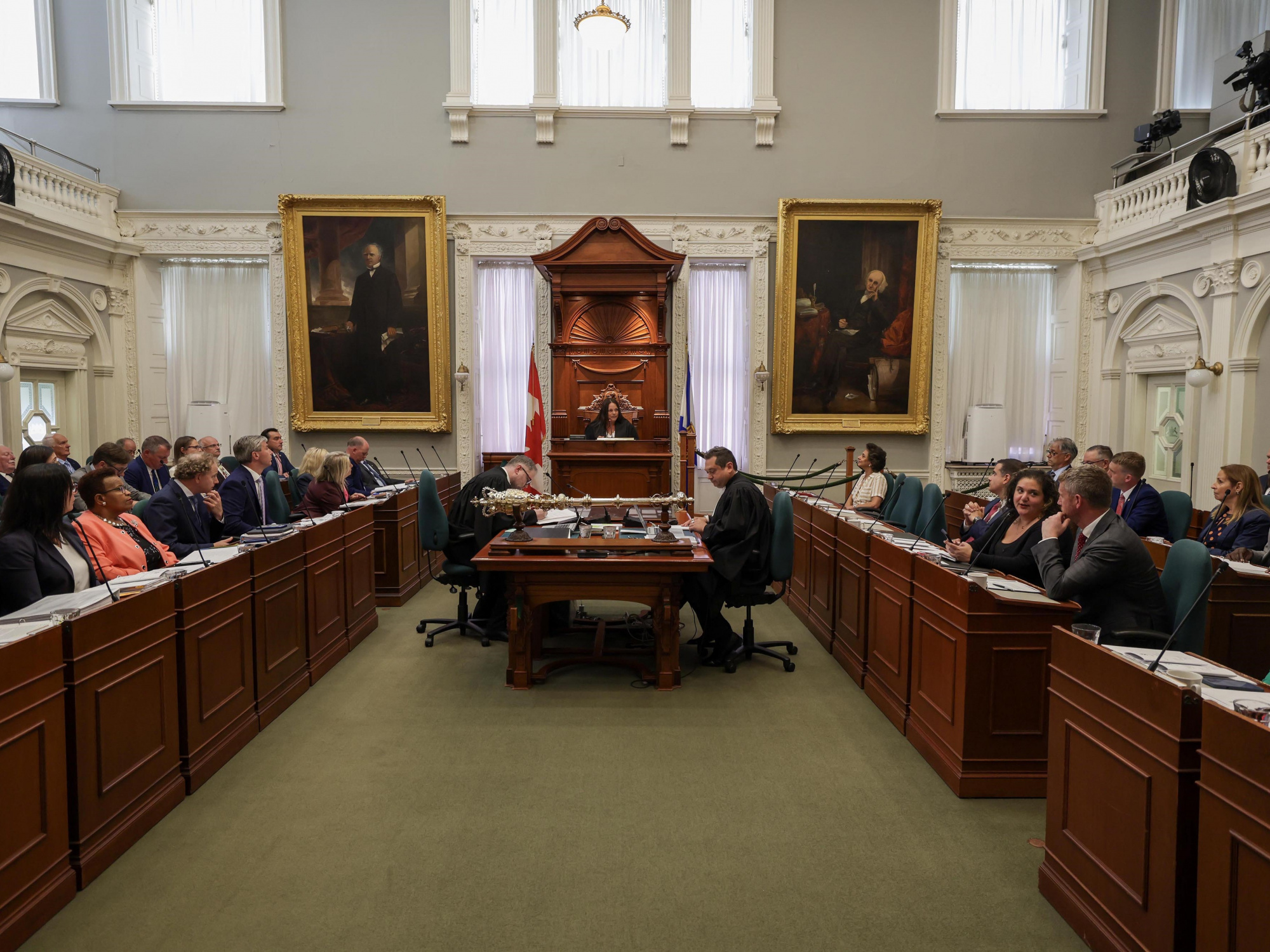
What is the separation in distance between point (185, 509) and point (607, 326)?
5.99 metres

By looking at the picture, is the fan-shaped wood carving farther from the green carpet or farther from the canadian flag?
the green carpet

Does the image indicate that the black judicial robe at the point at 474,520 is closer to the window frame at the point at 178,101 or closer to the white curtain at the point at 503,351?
the white curtain at the point at 503,351

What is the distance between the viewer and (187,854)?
2.99 meters

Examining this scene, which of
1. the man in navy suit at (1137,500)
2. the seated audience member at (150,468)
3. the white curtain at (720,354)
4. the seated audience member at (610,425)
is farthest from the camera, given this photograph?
the white curtain at (720,354)

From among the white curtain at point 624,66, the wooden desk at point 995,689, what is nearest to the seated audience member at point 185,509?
the wooden desk at point 995,689

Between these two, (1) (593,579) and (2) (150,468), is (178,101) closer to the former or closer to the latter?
(2) (150,468)

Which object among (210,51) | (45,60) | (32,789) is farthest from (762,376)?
(45,60)

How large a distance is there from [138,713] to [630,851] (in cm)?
199

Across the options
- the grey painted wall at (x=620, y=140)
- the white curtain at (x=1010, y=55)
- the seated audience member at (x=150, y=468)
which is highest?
the white curtain at (x=1010, y=55)

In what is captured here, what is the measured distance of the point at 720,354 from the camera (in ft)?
34.0

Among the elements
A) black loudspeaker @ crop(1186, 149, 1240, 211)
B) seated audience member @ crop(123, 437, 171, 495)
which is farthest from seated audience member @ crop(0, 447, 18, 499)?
black loudspeaker @ crop(1186, 149, 1240, 211)

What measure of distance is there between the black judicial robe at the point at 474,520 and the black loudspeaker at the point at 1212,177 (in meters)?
7.19

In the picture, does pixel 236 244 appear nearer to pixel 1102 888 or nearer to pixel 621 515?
pixel 621 515

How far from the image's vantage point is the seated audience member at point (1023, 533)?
13.0 feet
